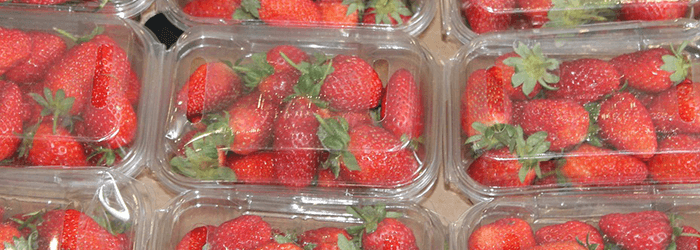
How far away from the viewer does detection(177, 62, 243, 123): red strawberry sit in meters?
1.59

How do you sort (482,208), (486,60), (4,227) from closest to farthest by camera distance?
(4,227), (482,208), (486,60)

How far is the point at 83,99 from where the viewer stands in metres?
1.57

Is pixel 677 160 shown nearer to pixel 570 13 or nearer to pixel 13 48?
pixel 570 13

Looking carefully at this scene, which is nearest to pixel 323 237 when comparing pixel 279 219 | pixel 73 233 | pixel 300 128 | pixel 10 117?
pixel 279 219

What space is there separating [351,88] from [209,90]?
34 cm

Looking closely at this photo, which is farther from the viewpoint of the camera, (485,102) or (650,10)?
(650,10)

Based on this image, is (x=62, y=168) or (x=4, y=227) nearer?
(x=4, y=227)

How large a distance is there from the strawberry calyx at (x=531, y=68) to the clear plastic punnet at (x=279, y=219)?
1.26ft

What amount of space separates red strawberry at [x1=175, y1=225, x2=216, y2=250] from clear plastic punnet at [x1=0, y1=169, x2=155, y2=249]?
106 millimetres

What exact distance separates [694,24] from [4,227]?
176 cm

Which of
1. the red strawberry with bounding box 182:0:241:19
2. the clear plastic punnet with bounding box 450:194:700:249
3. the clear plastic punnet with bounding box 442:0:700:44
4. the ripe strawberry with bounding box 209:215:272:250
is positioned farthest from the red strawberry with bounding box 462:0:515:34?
the ripe strawberry with bounding box 209:215:272:250

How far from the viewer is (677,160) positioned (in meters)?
1.56

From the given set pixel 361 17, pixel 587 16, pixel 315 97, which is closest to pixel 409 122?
pixel 315 97

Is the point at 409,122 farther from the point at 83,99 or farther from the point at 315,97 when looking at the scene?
the point at 83,99
